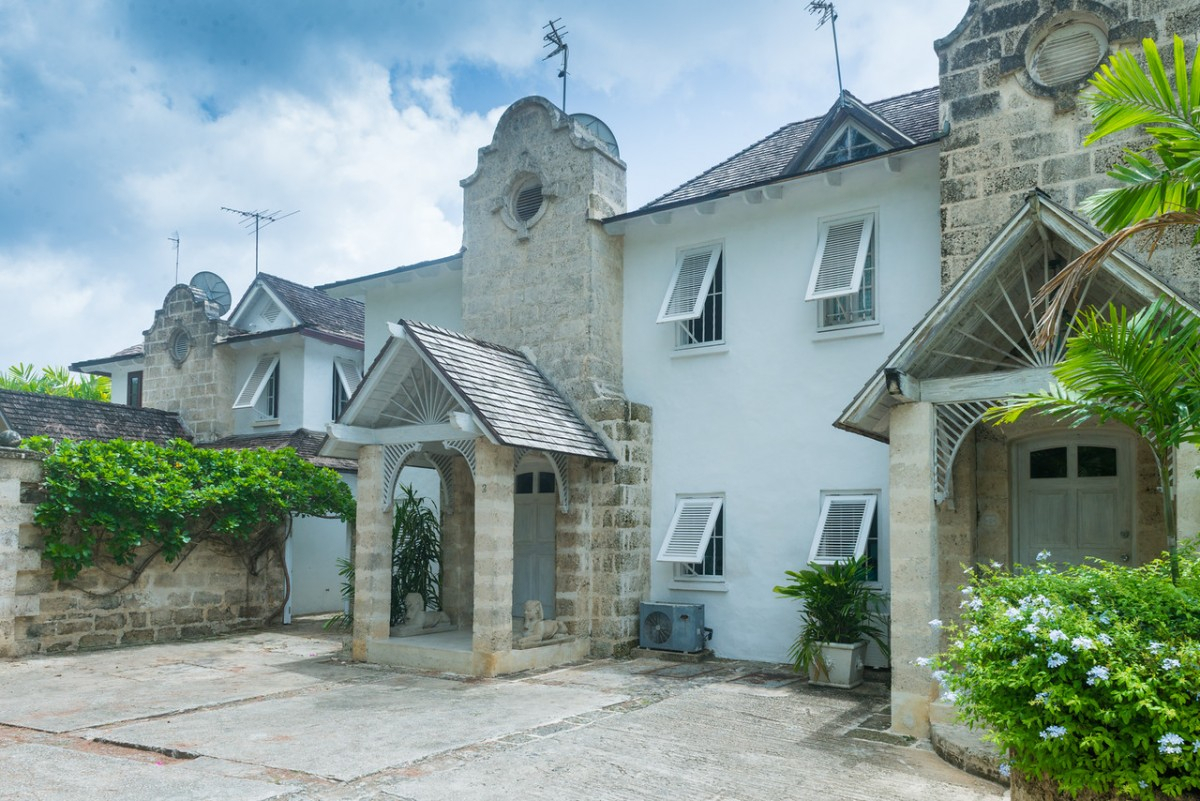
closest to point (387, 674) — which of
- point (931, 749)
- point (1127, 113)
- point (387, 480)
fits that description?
point (387, 480)

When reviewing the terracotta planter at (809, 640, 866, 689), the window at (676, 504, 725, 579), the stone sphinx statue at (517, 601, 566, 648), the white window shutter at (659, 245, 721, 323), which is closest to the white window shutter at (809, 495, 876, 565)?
the terracotta planter at (809, 640, 866, 689)

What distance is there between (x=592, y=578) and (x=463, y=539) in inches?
106

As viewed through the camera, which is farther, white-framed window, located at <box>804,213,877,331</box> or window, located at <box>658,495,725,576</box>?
window, located at <box>658,495,725,576</box>

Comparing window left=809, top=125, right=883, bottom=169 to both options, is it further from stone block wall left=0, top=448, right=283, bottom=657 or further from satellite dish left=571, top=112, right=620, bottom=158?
stone block wall left=0, top=448, right=283, bottom=657

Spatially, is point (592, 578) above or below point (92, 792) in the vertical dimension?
above

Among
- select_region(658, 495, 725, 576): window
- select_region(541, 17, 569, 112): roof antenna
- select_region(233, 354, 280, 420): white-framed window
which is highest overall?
select_region(541, 17, 569, 112): roof antenna

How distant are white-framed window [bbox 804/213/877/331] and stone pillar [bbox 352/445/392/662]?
6027 mm

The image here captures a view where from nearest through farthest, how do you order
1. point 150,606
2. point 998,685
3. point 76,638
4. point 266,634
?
point 998,685 < point 76,638 < point 150,606 < point 266,634

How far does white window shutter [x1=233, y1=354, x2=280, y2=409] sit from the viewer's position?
1955 cm

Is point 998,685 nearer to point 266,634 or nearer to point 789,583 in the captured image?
point 789,583

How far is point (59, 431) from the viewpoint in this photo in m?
17.9

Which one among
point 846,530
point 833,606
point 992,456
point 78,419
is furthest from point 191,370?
point 992,456

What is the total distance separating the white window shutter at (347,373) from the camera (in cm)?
1994

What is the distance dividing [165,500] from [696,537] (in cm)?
749
